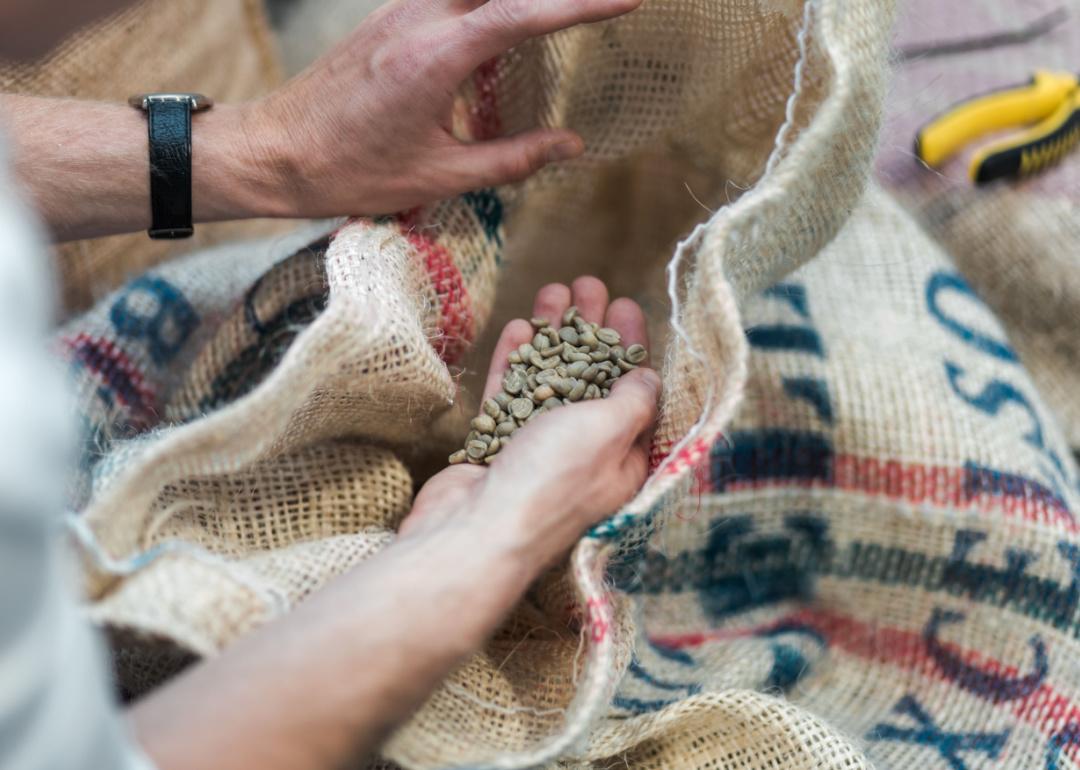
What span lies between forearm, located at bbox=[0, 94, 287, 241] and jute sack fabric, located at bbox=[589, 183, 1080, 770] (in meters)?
0.54

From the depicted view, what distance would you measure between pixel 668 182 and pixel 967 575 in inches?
20.4

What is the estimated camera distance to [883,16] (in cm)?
79

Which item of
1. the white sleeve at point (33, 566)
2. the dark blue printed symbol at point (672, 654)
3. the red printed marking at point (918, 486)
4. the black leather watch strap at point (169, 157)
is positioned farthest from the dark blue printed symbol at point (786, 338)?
the white sleeve at point (33, 566)

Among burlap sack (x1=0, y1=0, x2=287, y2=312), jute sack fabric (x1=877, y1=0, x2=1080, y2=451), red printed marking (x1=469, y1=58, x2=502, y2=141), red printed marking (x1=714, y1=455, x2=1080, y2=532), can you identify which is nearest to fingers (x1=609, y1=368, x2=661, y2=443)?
red printed marking (x1=714, y1=455, x2=1080, y2=532)

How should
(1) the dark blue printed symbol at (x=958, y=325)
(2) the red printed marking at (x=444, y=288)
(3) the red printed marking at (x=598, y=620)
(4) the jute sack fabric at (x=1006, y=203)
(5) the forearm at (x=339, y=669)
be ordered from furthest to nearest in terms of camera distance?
(4) the jute sack fabric at (x=1006, y=203) < (1) the dark blue printed symbol at (x=958, y=325) < (2) the red printed marking at (x=444, y=288) < (3) the red printed marking at (x=598, y=620) < (5) the forearm at (x=339, y=669)

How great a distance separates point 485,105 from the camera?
956mm

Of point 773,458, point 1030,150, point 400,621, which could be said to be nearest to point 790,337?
point 773,458

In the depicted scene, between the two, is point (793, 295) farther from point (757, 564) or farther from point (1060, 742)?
point (1060, 742)

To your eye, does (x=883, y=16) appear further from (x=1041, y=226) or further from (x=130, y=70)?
(x=130, y=70)

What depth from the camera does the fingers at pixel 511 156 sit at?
899 mm

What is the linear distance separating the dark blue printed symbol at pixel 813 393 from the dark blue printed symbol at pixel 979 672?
23 centimetres

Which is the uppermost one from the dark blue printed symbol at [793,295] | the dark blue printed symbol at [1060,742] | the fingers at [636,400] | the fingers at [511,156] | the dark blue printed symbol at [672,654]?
the fingers at [511,156]

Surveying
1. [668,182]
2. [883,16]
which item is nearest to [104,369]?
[668,182]

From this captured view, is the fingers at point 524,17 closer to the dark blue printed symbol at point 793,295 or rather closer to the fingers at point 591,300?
the fingers at point 591,300
